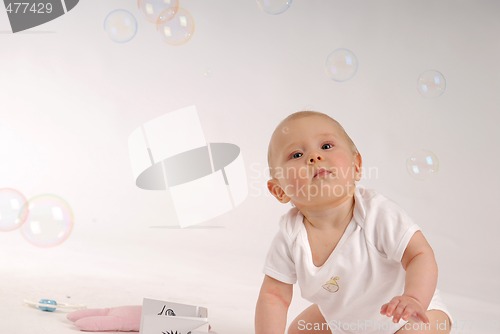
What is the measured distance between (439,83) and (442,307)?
132cm

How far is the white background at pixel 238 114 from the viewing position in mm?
3314

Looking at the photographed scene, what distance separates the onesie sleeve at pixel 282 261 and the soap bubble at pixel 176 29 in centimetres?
159

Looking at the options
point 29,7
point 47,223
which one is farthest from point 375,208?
point 29,7

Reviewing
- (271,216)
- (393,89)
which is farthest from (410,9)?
(271,216)

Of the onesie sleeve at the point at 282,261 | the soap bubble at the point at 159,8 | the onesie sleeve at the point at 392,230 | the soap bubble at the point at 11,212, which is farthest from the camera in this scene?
the soap bubble at the point at 159,8

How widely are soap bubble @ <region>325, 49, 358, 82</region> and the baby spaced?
1078 mm

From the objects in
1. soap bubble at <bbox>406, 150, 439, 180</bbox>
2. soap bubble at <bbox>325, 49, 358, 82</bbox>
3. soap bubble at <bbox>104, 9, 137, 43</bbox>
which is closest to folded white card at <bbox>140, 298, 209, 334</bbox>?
soap bubble at <bbox>406, 150, 439, 180</bbox>

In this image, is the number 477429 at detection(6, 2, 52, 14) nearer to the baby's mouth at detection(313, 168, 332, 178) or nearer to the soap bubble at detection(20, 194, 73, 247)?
the soap bubble at detection(20, 194, 73, 247)

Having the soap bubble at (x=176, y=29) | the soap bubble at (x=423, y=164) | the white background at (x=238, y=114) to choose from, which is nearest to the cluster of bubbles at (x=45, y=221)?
the white background at (x=238, y=114)

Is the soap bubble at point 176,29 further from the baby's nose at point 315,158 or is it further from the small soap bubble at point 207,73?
the baby's nose at point 315,158

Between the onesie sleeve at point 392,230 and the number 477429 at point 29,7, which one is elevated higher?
the number 477429 at point 29,7

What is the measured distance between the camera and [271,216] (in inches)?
145

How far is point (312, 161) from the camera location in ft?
5.44

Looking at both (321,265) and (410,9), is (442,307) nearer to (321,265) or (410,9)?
(321,265)
